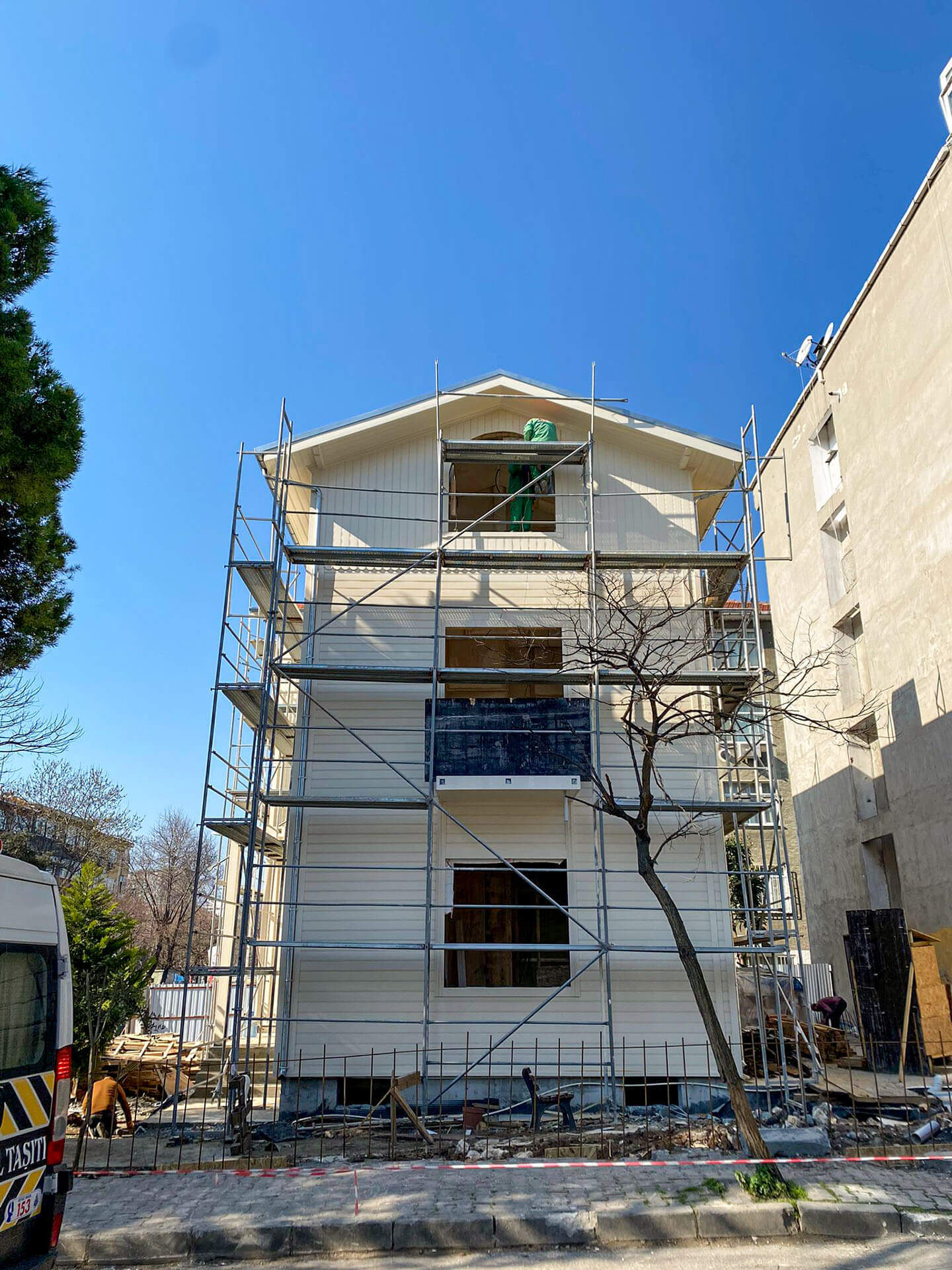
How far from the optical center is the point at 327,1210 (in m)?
7.45

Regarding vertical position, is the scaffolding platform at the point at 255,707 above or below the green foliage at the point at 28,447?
below

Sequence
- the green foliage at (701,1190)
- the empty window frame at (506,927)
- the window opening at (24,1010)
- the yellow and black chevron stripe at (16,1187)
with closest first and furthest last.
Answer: the yellow and black chevron stripe at (16,1187) → the window opening at (24,1010) → the green foliage at (701,1190) → the empty window frame at (506,927)

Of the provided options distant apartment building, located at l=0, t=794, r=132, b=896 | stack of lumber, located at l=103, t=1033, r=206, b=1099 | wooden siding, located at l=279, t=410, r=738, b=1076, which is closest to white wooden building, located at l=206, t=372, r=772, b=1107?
wooden siding, located at l=279, t=410, r=738, b=1076

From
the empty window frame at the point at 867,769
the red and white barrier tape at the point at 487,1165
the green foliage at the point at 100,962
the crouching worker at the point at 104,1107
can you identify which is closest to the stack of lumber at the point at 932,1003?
the red and white barrier tape at the point at 487,1165

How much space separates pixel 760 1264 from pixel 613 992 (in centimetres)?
617

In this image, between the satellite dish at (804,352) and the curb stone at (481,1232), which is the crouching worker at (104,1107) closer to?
the curb stone at (481,1232)

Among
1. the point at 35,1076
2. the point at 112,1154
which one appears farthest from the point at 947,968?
the point at 35,1076

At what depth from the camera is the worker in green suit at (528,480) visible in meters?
15.4

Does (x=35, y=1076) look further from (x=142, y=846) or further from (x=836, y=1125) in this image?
(x=142, y=846)

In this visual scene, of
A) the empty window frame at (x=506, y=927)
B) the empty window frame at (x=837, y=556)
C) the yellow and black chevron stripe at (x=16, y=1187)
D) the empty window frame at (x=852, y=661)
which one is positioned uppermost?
the empty window frame at (x=837, y=556)

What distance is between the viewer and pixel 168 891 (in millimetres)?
40562

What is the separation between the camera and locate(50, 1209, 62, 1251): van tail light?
5789 mm

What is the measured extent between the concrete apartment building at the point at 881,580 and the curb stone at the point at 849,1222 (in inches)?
436

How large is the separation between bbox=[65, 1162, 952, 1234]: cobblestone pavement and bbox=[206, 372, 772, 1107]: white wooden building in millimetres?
2750
